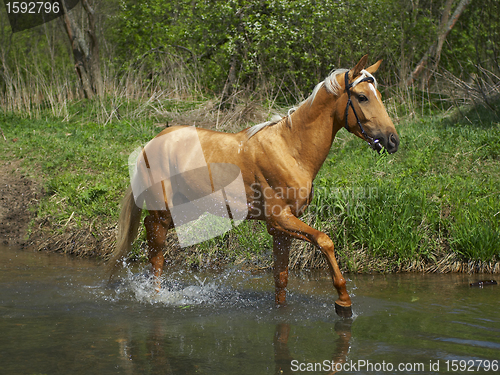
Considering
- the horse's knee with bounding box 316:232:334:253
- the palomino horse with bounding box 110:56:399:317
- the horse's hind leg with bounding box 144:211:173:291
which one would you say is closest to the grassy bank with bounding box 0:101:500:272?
the horse's hind leg with bounding box 144:211:173:291

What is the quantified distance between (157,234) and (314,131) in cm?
185

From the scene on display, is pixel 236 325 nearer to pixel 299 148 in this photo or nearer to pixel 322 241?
pixel 322 241

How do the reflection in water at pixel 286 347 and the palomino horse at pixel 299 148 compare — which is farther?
the palomino horse at pixel 299 148

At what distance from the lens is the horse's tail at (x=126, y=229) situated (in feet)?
17.1

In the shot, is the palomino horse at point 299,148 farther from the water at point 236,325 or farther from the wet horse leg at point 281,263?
the water at point 236,325

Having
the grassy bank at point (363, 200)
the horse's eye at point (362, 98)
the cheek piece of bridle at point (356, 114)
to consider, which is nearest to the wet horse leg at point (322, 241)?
the cheek piece of bridle at point (356, 114)

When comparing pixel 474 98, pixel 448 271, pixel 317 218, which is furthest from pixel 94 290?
pixel 474 98

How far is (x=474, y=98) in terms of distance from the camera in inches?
401

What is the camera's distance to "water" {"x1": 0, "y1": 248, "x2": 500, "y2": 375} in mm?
3486

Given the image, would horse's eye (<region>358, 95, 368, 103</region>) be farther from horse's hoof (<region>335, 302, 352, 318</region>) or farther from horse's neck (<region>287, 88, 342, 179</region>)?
horse's hoof (<region>335, 302, 352, 318</region>)

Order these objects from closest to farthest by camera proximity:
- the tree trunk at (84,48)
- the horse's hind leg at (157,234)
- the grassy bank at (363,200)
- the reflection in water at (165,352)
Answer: the reflection in water at (165,352) → the horse's hind leg at (157,234) → the grassy bank at (363,200) → the tree trunk at (84,48)

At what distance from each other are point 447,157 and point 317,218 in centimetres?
300

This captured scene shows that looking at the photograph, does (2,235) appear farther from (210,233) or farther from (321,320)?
(321,320)

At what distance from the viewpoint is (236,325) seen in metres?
4.30
